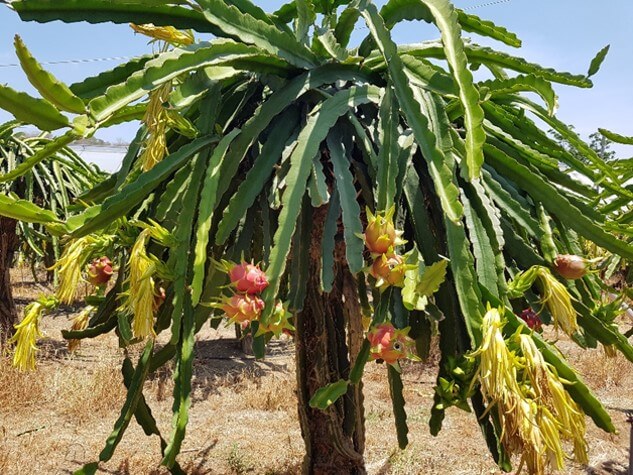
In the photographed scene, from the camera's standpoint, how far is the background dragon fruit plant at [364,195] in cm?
108

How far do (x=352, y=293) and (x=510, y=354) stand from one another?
843 mm

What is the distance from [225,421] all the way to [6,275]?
8.48 ft

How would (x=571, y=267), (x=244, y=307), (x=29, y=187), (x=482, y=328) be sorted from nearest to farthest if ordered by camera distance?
(x=482, y=328) < (x=244, y=307) < (x=571, y=267) < (x=29, y=187)

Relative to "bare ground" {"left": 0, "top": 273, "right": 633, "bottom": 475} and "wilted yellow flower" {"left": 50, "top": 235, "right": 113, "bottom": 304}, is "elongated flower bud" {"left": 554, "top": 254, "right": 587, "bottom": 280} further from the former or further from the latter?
"bare ground" {"left": 0, "top": 273, "right": 633, "bottom": 475}

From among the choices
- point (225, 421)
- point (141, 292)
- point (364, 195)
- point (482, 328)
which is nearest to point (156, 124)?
point (141, 292)

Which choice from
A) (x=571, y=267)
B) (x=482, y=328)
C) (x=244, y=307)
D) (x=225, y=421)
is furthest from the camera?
(x=225, y=421)

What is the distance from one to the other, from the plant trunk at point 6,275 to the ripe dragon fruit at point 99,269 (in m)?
4.06

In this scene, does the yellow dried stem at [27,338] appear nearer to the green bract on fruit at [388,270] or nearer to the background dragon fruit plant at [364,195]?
the background dragon fruit plant at [364,195]

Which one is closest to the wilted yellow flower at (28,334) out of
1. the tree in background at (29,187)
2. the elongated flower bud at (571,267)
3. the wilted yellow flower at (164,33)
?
the wilted yellow flower at (164,33)

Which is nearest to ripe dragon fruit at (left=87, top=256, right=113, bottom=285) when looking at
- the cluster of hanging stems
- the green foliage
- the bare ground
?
the cluster of hanging stems

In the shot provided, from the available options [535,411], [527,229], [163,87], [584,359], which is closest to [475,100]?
[527,229]

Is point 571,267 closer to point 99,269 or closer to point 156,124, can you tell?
point 156,124

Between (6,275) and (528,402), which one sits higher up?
(6,275)

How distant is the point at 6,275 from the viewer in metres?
5.33
